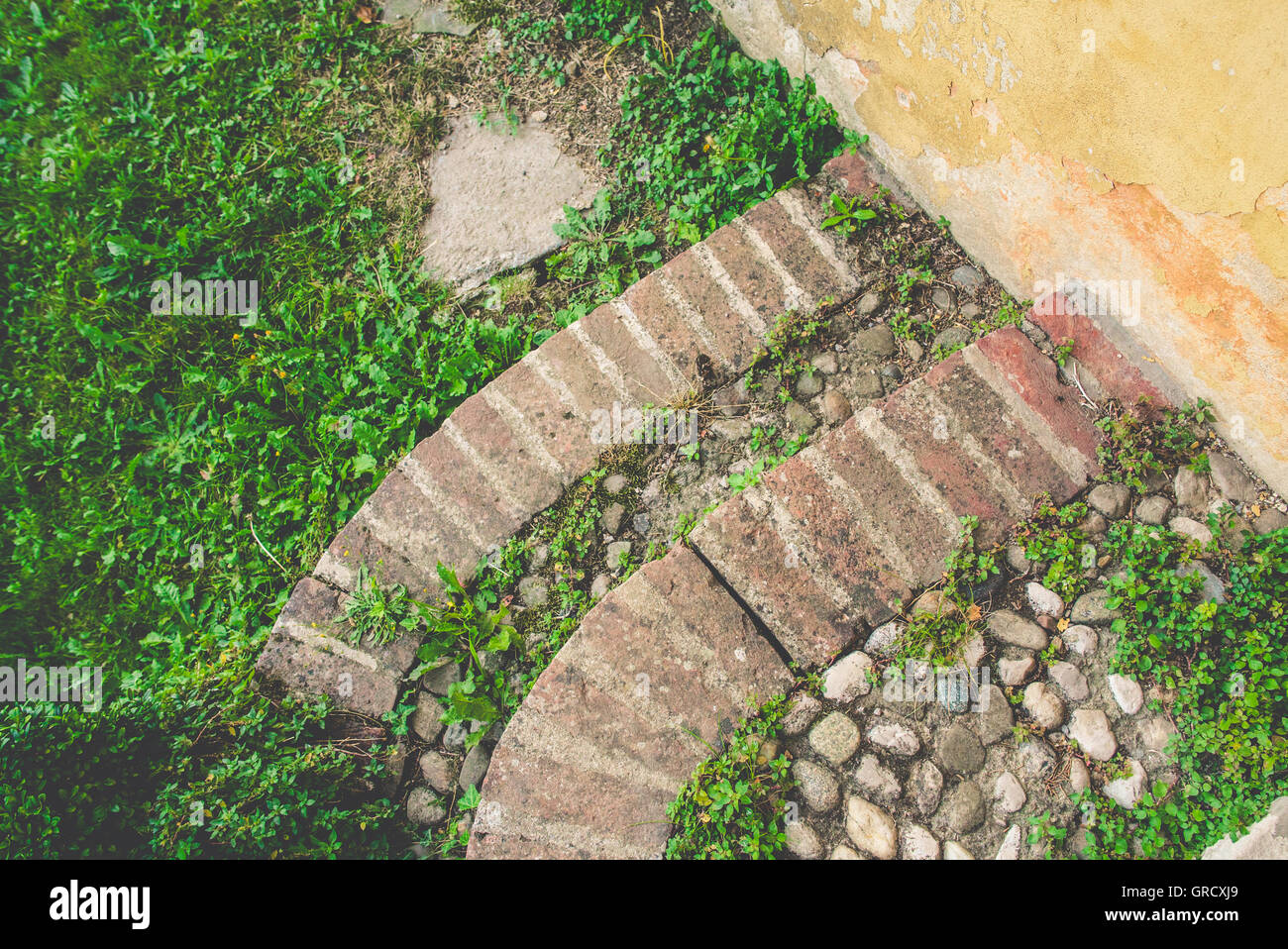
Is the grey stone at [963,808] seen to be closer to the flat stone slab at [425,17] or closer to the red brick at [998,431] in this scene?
the red brick at [998,431]

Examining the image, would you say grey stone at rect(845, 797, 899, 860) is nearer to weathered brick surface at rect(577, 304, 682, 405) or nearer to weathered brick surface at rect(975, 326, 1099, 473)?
weathered brick surface at rect(975, 326, 1099, 473)

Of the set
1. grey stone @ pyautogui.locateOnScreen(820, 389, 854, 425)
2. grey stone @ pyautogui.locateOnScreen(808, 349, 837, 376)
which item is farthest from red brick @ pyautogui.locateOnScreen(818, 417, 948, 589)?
grey stone @ pyautogui.locateOnScreen(808, 349, 837, 376)

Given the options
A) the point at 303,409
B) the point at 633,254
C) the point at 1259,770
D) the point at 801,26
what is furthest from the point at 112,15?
the point at 1259,770

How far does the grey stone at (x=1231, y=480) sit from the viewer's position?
2.19 metres

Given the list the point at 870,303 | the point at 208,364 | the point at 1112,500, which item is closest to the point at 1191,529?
the point at 1112,500

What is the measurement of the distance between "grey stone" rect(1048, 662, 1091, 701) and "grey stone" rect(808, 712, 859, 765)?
0.62m

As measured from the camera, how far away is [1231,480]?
2.20 meters

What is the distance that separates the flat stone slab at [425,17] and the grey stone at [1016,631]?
3.22m

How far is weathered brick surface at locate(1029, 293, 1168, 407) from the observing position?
7.50 ft

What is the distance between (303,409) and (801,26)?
237cm

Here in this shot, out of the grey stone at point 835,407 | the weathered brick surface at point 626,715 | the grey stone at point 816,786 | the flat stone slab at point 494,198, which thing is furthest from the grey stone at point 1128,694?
the flat stone slab at point 494,198

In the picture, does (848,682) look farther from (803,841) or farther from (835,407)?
(835,407)

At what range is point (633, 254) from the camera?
2820 millimetres
